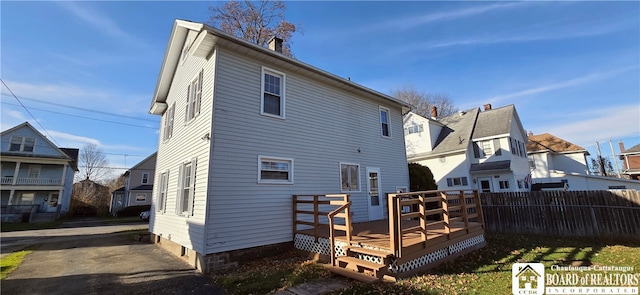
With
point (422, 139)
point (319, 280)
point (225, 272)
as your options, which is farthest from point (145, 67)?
point (422, 139)

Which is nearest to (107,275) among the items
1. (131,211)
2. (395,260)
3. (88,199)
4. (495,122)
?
(395,260)

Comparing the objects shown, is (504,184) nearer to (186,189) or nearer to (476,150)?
(476,150)

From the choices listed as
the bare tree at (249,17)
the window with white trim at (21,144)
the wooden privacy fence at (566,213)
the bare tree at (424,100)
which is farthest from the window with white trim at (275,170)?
the window with white trim at (21,144)

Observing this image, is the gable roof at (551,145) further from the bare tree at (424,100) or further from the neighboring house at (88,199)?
the neighboring house at (88,199)

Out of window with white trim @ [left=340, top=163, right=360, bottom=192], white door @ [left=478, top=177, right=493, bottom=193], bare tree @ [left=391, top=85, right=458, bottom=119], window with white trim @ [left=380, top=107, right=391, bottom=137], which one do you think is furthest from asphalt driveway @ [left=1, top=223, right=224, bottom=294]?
bare tree @ [left=391, top=85, right=458, bottom=119]

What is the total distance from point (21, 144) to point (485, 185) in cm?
4366

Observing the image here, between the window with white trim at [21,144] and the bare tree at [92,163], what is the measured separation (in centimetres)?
1945

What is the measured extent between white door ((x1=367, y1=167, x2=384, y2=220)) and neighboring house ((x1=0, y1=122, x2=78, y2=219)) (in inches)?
1285

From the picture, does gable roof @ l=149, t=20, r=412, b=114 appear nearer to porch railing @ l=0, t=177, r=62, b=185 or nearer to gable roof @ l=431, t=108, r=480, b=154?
gable roof @ l=431, t=108, r=480, b=154

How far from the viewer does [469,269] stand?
5961mm

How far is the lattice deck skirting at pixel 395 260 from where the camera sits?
539 cm

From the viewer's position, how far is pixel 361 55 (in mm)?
14922

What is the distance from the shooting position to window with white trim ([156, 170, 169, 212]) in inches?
412

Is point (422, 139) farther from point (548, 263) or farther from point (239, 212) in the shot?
point (239, 212)
